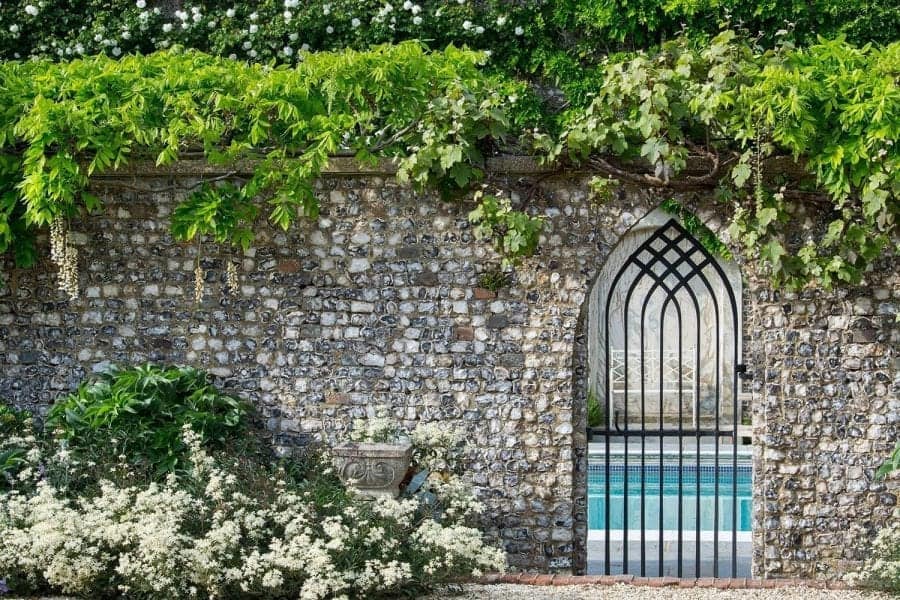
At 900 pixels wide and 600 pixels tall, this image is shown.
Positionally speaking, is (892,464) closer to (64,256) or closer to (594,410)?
(64,256)

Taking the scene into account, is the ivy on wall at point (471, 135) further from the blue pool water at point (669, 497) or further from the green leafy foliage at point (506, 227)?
the blue pool water at point (669, 497)

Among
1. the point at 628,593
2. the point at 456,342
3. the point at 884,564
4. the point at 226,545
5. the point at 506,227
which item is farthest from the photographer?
the point at 456,342

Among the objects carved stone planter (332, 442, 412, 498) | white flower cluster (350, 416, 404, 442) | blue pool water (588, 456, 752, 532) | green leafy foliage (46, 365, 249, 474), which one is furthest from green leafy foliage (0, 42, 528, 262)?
blue pool water (588, 456, 752, 532)

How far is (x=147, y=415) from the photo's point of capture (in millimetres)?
7098

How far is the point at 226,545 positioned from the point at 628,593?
7.33 feet

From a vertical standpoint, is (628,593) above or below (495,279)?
below

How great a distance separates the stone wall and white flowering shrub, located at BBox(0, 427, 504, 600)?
125cm

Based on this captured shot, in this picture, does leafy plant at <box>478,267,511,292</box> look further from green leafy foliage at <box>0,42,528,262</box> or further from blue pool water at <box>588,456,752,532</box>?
blue pool water at <box>588,456,752,532</box>

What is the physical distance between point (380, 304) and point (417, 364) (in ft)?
1.54

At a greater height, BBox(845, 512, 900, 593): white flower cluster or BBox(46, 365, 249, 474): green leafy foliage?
BBox(46, 365, 249, 474): green leafy foliage

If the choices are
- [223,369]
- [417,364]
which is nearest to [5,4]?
[223,369]

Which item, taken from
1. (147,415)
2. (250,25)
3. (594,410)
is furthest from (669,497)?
(147,415)

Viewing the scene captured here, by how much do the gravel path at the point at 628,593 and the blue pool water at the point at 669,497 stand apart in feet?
15.4

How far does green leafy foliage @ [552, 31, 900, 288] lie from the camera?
6723mm
